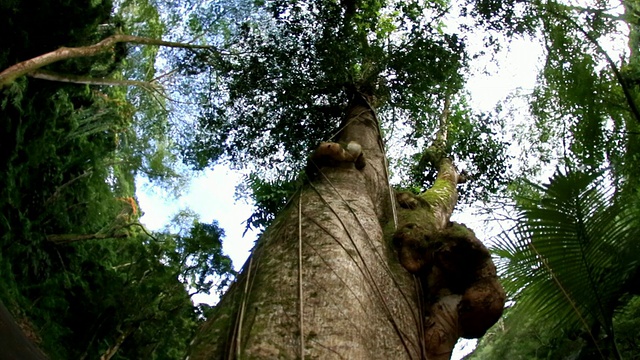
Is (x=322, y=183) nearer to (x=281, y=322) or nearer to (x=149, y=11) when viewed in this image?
(x=281, y=322)

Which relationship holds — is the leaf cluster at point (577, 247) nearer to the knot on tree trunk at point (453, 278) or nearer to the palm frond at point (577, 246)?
the palm frond at point (577, 246)

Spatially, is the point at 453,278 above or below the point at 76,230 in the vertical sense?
below

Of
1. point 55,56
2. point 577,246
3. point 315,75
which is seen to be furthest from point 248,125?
point 577,246

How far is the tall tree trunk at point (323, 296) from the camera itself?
6.04 feet

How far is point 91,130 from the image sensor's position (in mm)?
7996

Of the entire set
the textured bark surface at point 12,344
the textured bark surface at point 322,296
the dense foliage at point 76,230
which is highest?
the dense foliage at point 76,230

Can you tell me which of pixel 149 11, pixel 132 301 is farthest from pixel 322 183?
pixel 149 11

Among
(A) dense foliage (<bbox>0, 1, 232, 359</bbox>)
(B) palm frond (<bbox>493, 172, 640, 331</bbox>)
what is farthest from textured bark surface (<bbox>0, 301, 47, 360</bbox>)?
(A) dense foliage (<bbox>0, 1, 232, 359</bbox>)

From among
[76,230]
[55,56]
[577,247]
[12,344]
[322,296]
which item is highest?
[55,56]

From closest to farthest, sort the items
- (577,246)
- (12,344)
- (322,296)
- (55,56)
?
(12,344)
(322,296)
(577,246)
(55,56)

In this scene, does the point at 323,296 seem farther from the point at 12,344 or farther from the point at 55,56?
the point at 55,56

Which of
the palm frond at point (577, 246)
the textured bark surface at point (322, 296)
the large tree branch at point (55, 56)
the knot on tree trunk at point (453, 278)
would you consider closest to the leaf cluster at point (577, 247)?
the palm frond at point (577, 246)

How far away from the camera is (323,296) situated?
2053 millimetres

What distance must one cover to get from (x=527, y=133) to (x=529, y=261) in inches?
287
